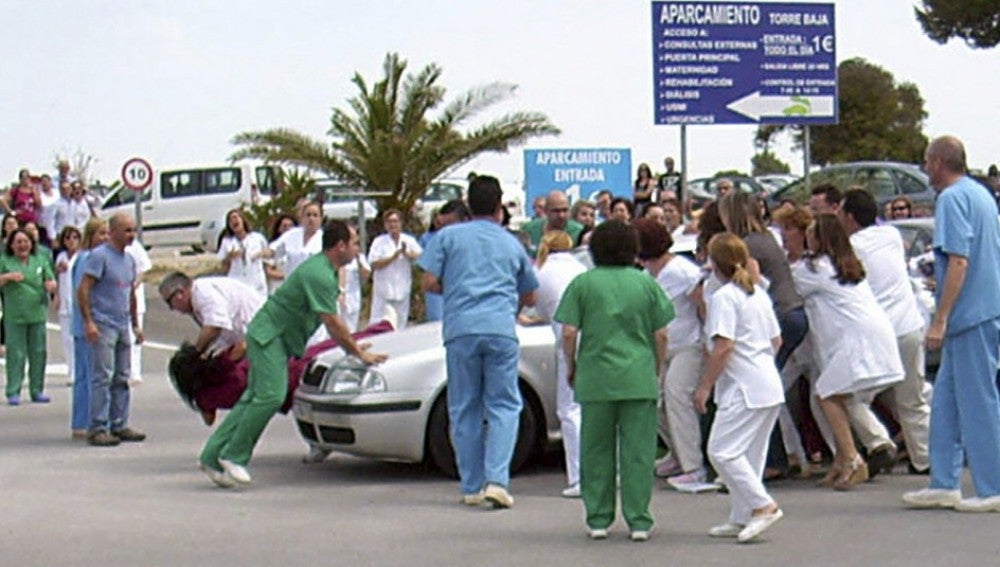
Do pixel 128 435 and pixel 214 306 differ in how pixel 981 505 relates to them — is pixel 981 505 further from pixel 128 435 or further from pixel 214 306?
pixel 128 435

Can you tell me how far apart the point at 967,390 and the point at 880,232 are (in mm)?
1746

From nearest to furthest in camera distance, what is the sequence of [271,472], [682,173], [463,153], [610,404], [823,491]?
[610,404], [823,491], [271,472], [682,173], [463,153]

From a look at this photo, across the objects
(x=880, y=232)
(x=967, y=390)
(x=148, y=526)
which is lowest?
(x=148, y=526)

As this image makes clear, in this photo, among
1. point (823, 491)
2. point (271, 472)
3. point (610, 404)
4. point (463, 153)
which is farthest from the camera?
point (463, 153)

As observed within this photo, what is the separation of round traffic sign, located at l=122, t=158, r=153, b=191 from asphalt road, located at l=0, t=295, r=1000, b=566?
1756cm

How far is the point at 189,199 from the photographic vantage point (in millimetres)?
42469

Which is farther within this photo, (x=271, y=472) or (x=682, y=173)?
(x=682, y=173)

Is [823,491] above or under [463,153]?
under

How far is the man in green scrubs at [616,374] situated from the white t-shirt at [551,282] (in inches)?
72.0

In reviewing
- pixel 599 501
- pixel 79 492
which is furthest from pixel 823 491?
pixel 79 492

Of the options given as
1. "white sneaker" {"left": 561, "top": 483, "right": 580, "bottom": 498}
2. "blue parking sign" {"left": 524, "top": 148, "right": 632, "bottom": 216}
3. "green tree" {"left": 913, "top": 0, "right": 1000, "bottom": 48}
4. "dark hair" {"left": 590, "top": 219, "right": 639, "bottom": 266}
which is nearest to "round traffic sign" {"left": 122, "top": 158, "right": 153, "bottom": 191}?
"blue parking sign" {"left": 524, "top": 148, "right": 632, "bottom": 216}

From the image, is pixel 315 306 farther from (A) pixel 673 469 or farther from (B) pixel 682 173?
(B) pixel 682 173

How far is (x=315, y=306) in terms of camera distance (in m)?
11.9

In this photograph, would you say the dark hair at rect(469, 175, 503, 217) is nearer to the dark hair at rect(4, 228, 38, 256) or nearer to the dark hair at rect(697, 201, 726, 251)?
the dark hair at rect(697, 201, 726, 251)
